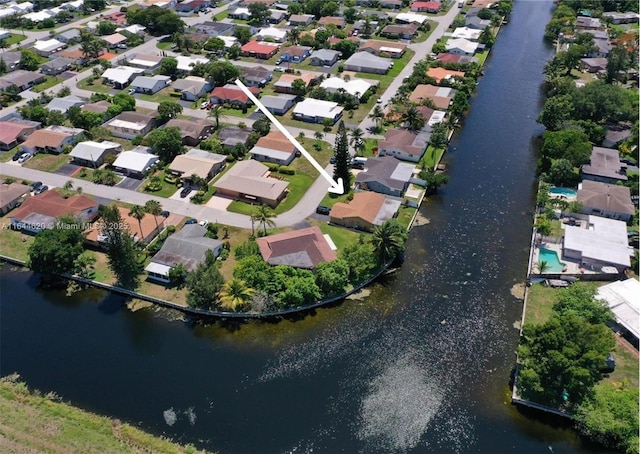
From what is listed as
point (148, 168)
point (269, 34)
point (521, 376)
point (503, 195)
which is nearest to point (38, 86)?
point (148, 168)

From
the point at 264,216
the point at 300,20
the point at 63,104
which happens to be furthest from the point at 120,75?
the point at 264,216

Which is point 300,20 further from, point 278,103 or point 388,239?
point 388,239

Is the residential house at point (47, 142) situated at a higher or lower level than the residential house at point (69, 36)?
lower

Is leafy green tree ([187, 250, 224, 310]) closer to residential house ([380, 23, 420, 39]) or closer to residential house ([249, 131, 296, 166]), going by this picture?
residential house ([249, 131, 296, 166])

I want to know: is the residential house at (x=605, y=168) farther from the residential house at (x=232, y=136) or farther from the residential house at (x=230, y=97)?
the residential house at (x=230, y=97)

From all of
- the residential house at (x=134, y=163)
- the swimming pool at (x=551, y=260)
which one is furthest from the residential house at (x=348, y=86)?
the swimming pool at (x=551, y=260)

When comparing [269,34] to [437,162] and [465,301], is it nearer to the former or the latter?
[437,162]
